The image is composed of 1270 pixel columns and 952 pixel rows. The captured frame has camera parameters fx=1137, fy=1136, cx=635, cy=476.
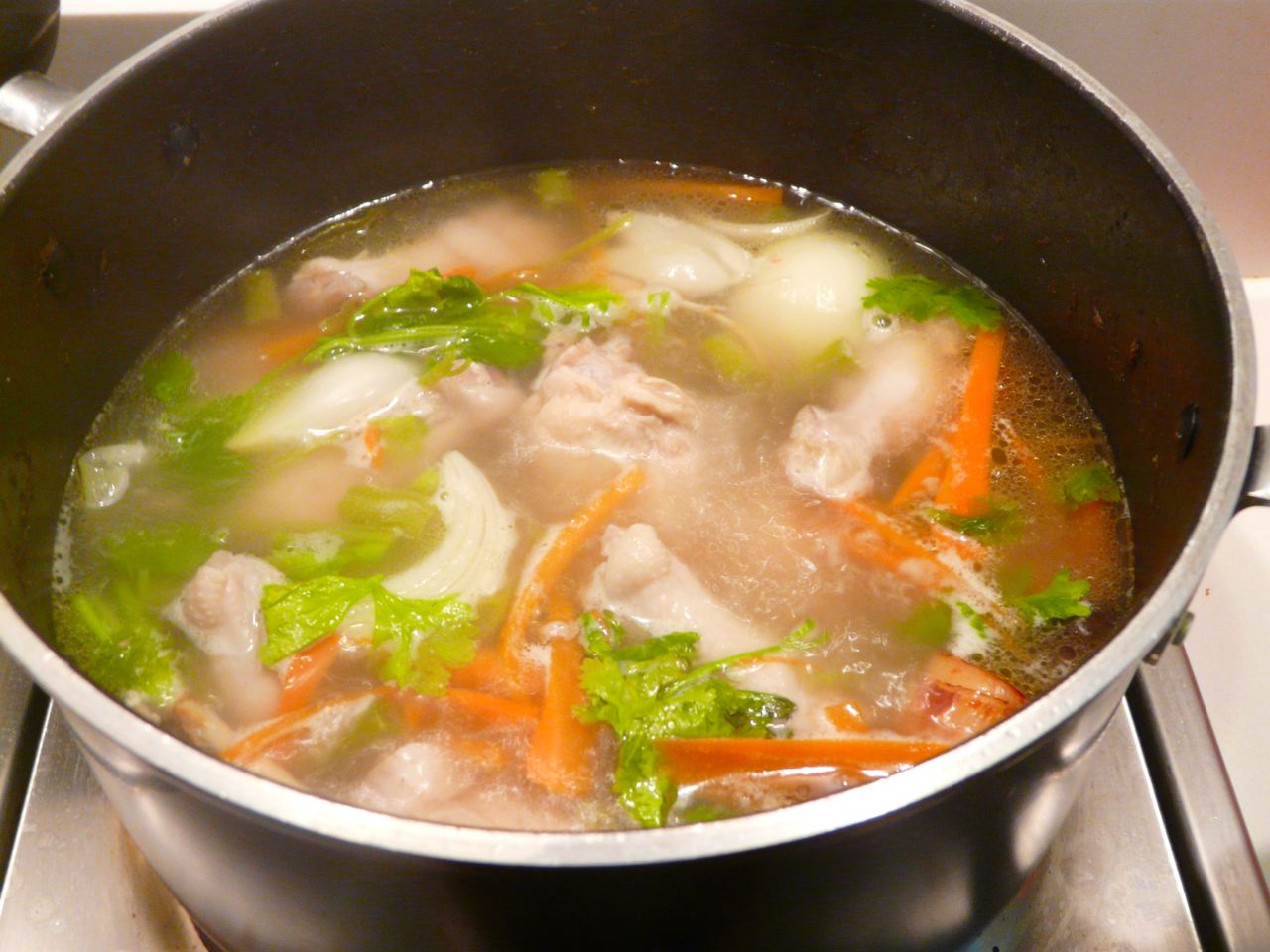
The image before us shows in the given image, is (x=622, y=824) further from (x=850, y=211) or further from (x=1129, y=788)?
(x=850, y=211)

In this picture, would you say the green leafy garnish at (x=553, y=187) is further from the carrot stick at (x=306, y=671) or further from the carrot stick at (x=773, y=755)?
the carrot stick at (x=773, y=755)

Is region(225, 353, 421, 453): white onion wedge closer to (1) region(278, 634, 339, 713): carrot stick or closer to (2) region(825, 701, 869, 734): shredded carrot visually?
(1) region(278, 634, 339, 713): carrot stick

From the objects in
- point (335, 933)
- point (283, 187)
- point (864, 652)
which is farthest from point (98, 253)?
point (864, 652)

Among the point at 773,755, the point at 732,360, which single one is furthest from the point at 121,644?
the point at 732,360

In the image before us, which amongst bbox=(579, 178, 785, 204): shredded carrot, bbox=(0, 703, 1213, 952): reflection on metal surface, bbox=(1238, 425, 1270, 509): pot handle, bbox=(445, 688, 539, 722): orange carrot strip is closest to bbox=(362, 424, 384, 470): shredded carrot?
bbox=(445, 688, 539, 722): orange carrot strip

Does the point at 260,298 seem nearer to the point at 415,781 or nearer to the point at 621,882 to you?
the point at 415,781
